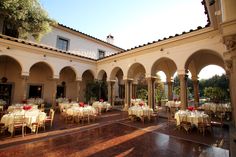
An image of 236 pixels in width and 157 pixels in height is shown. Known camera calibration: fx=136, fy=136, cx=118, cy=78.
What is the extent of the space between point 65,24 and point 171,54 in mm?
13254

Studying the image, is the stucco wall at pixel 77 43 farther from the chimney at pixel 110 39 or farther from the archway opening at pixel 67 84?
the archway opening at pixel 67 84

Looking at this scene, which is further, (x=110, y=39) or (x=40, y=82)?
(x=110, y=39)

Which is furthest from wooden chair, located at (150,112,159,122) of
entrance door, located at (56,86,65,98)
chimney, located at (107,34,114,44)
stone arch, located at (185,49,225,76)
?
chimney, located at (107,34,114,44)

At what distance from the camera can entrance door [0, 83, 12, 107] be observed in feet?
43.2

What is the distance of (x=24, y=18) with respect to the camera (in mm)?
12117

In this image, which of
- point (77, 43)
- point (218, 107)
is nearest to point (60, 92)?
point (77, 43)

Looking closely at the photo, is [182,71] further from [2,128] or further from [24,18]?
[24,18]

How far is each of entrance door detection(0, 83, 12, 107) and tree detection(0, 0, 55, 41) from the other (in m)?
5.06

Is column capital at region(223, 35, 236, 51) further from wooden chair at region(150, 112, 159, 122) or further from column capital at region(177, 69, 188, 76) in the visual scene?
wooden chair at region(150, 112, 159, 122)

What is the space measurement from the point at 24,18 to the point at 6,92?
733 centimetres

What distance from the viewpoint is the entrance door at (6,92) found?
1317cm

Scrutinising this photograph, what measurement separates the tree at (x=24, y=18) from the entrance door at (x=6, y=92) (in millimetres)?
5064

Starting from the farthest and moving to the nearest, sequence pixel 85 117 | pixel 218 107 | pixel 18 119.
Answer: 1. pixel 218 107
2. pixel 85 117
3. pixel 18 119

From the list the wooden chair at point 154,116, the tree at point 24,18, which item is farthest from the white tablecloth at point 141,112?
the tree at point 24,18
